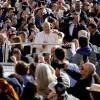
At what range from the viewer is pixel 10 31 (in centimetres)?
1709

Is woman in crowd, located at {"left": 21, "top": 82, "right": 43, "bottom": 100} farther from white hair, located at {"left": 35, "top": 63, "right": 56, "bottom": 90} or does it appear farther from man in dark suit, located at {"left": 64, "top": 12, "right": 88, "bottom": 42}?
man in dark suit, located at {"left": 64, "top": 12, "right": 88, "bottom": 42}

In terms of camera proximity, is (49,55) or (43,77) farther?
(49,55)

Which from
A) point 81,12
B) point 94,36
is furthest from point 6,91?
point 81,12

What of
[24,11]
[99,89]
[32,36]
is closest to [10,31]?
[32,36]

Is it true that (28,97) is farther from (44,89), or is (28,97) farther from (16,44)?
(16,44)

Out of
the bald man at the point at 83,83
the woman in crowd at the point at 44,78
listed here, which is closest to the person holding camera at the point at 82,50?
the bald man at the point at 83,83

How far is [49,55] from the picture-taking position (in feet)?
39.3

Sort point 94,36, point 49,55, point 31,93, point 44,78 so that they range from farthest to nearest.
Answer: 1. point 94,36
2. point 49,55
3. point 44,78
4. point 31,93

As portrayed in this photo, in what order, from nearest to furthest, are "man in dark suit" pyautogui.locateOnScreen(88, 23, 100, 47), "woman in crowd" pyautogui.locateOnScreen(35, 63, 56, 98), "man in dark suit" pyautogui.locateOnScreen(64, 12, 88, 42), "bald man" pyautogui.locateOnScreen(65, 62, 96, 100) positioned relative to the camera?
"woman in crowd" pyautogui.locateOnScreen(35, 63, 56, 98) → "bald man" pyautogui.locateOnScreen(65, 62, 96, 100) → "man in dark suit" pyautogui.locateOnScreen(88, 23, 100, 47) → "man in dark suit" pyautogui.locateOnScreen(64, 12, 88, 42)

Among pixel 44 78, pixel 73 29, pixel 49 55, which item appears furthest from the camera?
pixel 73 29

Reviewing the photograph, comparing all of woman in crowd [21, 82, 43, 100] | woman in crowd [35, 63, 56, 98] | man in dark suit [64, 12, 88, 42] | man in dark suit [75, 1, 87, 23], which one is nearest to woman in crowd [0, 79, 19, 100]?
woman in crowd [21, 82, 43, 100]

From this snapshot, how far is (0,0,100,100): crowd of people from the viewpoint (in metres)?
8.52

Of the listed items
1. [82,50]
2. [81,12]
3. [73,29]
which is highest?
[81,12]

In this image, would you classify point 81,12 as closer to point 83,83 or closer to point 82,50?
point 82,50
